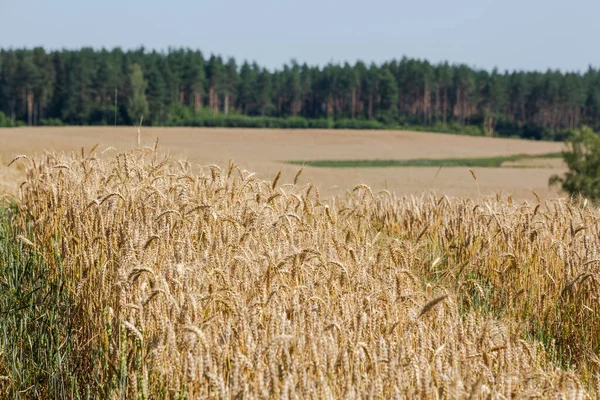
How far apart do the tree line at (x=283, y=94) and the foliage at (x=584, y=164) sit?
6096cm

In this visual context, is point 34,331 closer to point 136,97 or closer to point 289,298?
point 289,298

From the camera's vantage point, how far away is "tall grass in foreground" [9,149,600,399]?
310 cm

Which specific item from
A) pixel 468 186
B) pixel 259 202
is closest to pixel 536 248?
pixel 259 202

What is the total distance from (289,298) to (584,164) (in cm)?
2702

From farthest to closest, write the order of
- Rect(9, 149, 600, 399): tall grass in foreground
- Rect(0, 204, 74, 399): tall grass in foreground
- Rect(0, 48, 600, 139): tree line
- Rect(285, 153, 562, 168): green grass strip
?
Rect(0, 48, 600, 139): tree line → Rect(285, 153, 562, 168): green grass strip → Rect(0, 204, 74, 399): tall grass in foreground → Rect(9, 149, 600, 399): tall grass in foreground

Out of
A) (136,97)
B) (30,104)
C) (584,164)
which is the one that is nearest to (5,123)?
(30,104)

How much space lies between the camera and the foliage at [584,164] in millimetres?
28016

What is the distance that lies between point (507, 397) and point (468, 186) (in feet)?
92.6

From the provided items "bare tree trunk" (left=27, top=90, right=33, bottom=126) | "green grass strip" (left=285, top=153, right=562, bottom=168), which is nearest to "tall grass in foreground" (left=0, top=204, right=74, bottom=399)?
"green grass strip" (left=285, top=153, right=562, bottom=168)

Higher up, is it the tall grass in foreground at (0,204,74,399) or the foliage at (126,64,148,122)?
the foliage at (126,64,148,122)

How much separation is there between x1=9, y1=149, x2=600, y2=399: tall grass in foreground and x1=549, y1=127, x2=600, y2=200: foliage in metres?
21.7

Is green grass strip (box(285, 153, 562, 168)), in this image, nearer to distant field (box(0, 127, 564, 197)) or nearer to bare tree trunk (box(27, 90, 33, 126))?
distant field (box(0, 127, 564, 197))

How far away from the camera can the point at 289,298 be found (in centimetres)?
399

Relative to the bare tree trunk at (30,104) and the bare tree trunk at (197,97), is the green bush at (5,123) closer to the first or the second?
the bare tree trunk at (30,104)
